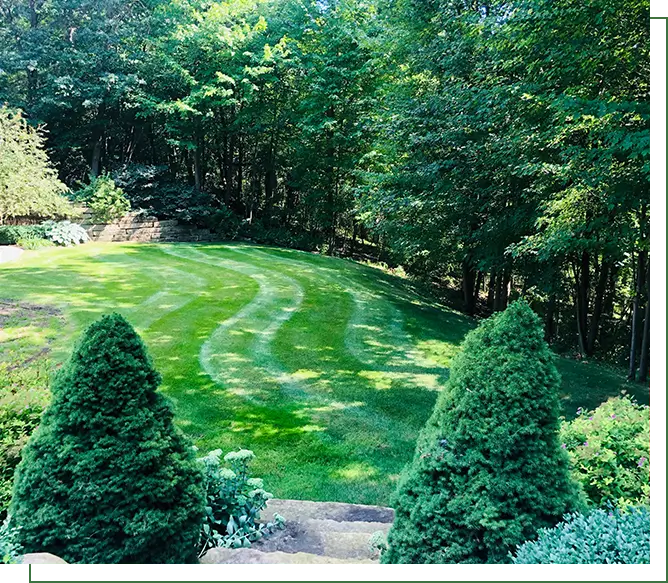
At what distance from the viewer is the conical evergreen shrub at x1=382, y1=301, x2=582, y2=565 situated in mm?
1957

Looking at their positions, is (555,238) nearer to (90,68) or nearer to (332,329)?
(332,329)

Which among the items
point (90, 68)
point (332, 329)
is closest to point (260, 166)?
point (90, 68)

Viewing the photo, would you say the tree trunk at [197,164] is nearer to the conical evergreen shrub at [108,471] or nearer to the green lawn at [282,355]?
the green lawn at [282,355]

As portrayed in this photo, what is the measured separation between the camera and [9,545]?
5.85ft

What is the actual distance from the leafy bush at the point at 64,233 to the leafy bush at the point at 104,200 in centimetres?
162

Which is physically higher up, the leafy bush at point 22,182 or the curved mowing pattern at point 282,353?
the leafy bush at point 22,182

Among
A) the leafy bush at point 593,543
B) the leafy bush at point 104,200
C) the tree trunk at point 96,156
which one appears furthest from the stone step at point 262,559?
the tree trunk at point 96,156

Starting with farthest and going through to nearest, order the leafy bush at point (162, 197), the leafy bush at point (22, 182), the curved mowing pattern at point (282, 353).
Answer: the leafy bush at point (162, 197)
the leafy bush at point (22, 182)
the curved mowing pattern at point (282, 353)

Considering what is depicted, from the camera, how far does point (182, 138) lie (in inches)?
812

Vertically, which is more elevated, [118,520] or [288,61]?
[288,61]

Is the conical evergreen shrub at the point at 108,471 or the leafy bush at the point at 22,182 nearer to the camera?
the conical evergreen shrub at the point at 108,471

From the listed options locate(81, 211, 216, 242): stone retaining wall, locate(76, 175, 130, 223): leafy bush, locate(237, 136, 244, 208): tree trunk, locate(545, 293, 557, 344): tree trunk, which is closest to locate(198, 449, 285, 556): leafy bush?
locate(545, 293, 557, 344): tree trunk

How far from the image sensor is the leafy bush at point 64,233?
13.9 m

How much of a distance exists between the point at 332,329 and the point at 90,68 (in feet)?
58.1
